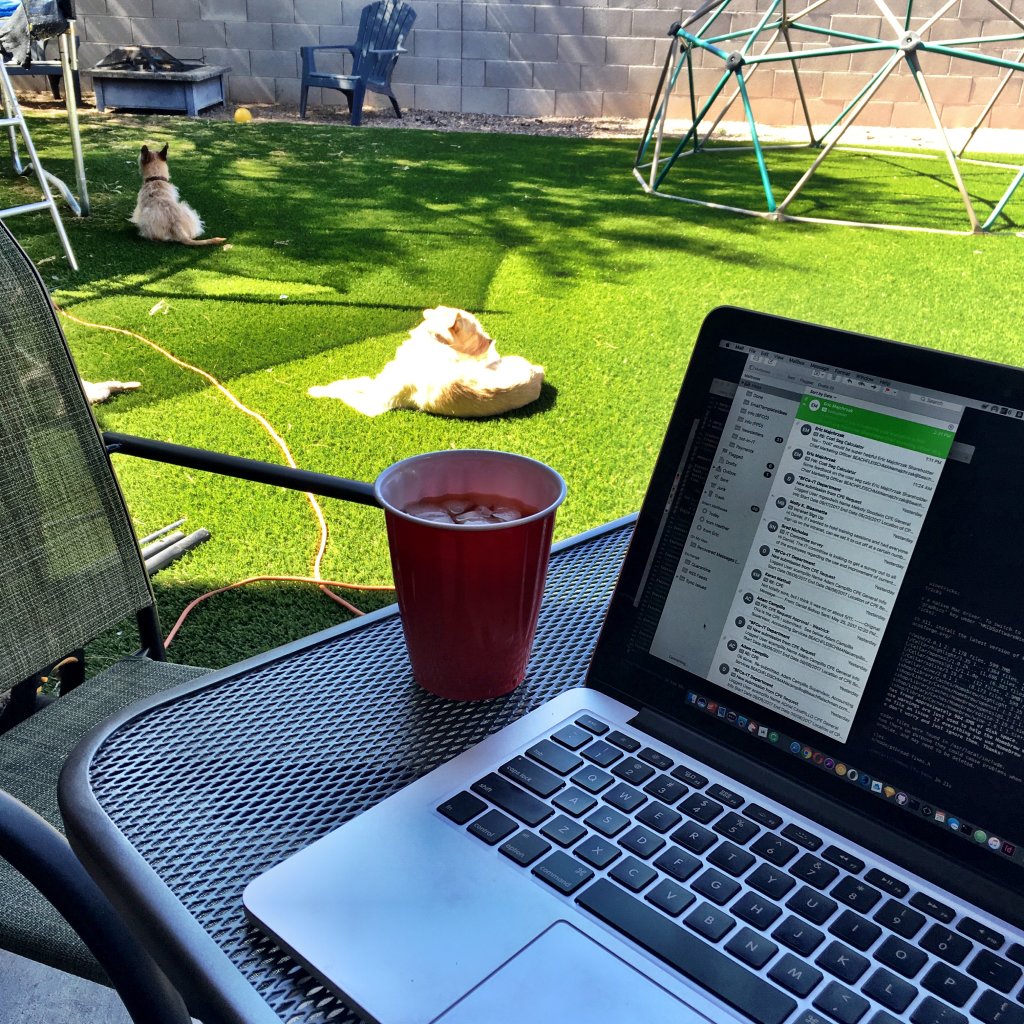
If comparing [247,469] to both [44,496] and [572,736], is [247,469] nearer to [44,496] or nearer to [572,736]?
[44,496]

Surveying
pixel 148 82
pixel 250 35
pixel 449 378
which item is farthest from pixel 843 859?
pixel 250 35

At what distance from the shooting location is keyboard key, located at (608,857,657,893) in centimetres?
57

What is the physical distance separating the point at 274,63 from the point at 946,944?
32.7 feet

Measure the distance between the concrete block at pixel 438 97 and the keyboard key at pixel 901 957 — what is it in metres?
9.57

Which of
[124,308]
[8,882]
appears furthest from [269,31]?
[8,882]

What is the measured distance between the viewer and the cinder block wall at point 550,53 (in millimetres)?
8836

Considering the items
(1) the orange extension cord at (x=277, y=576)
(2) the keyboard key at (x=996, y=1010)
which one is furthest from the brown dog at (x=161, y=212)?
(2) the keyboard key at (x=996, y=1010)

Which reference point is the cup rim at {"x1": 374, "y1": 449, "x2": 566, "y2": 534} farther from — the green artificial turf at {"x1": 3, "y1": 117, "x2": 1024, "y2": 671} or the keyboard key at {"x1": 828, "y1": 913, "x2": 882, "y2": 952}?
the green artificial turf at {"x1": 3, "y1": 117, "x2": 1024, "y2": 671}

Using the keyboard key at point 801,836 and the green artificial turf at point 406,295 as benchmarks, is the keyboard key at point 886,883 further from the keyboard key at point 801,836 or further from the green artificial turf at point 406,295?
the green artificial turf at point 406,295

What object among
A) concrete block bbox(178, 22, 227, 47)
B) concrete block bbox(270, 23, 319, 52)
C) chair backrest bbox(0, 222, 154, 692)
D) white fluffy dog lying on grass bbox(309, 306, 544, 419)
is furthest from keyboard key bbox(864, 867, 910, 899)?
concrete block bbox(178, 22, 227, 47)

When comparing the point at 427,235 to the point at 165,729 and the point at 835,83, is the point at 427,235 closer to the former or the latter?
the point at 165,729

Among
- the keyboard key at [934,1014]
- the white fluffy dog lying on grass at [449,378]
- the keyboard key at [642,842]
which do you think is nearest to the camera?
the keyboard key at [934,1014]

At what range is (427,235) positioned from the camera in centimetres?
516

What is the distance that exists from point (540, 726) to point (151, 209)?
183 inches
